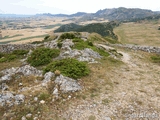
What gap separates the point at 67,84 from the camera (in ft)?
50.2

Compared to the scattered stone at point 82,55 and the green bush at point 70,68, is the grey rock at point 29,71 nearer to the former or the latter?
Result: the green bush at point 70,68

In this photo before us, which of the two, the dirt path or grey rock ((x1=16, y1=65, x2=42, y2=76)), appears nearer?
the dirt path

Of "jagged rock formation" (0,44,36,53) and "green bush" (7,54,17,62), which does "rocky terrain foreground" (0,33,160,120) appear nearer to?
"green bush" (7,54,17,62)

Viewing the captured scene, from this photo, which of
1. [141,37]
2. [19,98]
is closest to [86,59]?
[19,98]

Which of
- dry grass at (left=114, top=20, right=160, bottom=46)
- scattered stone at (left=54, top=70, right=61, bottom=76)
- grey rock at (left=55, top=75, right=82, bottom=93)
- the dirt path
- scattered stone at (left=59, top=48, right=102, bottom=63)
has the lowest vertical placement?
dry grass at (left=114, top=20, right=160, bottom=46)

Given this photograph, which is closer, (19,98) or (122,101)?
(19,98)

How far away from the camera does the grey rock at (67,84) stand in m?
14.8

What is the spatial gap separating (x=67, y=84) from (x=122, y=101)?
16.8ft

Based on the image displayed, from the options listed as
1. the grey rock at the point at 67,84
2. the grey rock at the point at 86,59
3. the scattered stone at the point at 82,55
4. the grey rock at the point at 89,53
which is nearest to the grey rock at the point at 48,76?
the grey rock at the point at 67,84

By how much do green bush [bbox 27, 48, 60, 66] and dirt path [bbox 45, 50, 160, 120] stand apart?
8102 mm

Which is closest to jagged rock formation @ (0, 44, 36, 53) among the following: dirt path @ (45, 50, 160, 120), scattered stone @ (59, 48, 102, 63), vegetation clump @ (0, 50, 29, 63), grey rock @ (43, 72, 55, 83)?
vegetation clump @ (0, 50, 29, 63)

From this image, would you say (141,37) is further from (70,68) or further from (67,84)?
(67,84)

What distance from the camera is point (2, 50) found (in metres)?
30.0

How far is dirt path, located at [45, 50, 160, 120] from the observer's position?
12.0m
